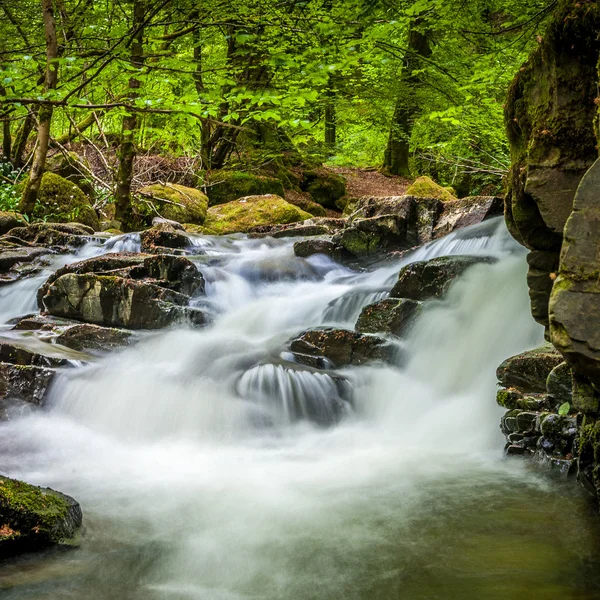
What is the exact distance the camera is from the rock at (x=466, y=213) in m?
10.7

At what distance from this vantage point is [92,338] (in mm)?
7473

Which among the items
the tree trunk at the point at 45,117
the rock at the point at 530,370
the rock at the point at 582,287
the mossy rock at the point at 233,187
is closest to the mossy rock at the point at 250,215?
the mossy rock at the point at 233,187

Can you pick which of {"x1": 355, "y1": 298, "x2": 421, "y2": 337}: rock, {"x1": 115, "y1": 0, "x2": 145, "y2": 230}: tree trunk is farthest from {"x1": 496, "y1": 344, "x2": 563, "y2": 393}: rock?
{"x1": 115, "y1": 0, "x2": 145, "y2": 230}: tree trunk

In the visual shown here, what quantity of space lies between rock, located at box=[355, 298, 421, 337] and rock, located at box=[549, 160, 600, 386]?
188 inches

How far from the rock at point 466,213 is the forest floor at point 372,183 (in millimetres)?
6669

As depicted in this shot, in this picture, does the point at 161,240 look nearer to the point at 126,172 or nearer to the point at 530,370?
the point at 126,172

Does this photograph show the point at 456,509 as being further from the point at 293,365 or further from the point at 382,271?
the point at 382,271

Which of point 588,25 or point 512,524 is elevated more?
point 588,25

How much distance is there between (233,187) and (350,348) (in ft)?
37.2

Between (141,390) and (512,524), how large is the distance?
4.29 meters

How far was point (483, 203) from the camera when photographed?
1101cm

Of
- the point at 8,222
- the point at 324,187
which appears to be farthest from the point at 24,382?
the point at 324,187

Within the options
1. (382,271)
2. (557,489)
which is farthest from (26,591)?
(382,271)

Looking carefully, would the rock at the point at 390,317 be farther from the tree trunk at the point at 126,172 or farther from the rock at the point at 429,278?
the tree trunk at the point at 126,172
